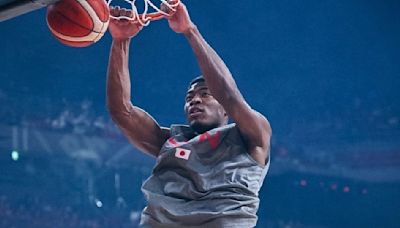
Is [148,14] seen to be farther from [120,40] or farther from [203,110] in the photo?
[203,110]

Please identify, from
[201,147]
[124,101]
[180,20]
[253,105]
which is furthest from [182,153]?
[253,105]

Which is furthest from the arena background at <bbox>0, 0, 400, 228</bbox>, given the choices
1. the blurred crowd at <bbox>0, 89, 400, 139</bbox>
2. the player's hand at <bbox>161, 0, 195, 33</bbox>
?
the player's hand at <bbox>161, 0, 195, 33</bbox>

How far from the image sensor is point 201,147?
2236 millimetres

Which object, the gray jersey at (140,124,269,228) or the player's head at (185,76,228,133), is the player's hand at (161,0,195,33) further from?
the gray jersey at (140,124,269,228)

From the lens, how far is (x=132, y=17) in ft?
7.89

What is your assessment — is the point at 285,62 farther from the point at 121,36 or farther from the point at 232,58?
the point at 121,36

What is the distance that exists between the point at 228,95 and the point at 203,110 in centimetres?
19

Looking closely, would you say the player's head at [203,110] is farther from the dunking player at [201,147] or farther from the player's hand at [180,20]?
the player's hand at [180,20]

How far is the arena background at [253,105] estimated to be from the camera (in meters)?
4.86

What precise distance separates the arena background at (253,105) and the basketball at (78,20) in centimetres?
274

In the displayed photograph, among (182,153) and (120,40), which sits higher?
(120,40)

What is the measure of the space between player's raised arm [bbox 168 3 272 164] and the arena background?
2.74 metres

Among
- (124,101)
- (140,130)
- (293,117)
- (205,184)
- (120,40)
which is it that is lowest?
(293,117)

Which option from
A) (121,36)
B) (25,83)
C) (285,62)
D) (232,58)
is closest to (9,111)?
(25,83)
